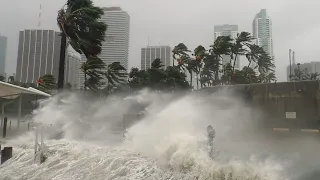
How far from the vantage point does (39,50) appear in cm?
5241

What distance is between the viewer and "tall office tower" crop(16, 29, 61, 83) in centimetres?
5109

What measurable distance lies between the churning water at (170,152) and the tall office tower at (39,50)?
111 feet

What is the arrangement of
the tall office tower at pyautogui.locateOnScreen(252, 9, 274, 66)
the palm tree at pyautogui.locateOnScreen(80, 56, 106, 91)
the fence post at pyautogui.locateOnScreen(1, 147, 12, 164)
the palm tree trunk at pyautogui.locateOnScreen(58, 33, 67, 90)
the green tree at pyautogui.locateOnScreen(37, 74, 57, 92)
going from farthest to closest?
the tall office tower at pyautogui.locateOnScreen(252, 9, 274, 66) < the green tree at pyautogui.locateOnScreen(37, 74, 57, 92) < the palm tree at pyautogui.locateOnScreen(80, 56, 106, 91) < the palm tree trunk at pyautogui.locateOnScreen(58, 33, 67, 90) < the fence post at pyautogui.locateOnScreen(1, 147, 12, 164)

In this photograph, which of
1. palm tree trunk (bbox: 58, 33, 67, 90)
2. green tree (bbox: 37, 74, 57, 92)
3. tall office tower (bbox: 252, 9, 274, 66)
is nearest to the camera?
palm tree trunk (bbox: 58, 33, 67, 90)

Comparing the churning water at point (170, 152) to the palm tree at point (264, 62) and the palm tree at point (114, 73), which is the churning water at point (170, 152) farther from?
the palm tree at point (264, 62)

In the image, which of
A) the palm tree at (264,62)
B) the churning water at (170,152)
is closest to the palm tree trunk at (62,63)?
the churning water at (170,152)

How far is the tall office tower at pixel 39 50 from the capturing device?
51094mm

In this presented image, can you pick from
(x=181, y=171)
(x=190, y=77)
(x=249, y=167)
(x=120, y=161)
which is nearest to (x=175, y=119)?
(x=120, y=161)

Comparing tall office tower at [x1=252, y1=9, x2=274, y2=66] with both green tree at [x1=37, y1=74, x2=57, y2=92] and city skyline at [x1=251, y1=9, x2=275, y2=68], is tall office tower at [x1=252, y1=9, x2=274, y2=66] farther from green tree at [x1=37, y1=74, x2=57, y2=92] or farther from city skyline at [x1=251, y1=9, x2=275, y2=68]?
green tree at [x1=37, y1=74, x2=57, y2=92]

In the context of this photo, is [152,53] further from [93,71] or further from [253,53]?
[93,71]

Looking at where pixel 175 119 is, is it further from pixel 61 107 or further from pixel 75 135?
pixel 61 107

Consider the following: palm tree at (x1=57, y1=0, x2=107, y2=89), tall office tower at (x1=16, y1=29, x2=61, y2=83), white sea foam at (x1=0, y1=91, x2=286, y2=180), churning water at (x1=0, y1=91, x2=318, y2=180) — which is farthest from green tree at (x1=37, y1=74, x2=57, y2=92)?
tall office tower at (x1=16, y1=29, x2=61, y2=83)

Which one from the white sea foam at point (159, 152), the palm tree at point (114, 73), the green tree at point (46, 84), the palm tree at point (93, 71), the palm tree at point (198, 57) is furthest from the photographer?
the palm tree at point (198, 57)

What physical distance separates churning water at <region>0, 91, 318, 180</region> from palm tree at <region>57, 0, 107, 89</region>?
5287mm
